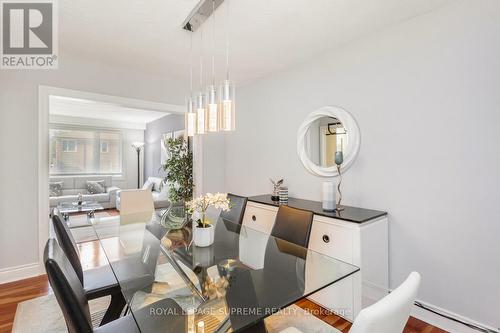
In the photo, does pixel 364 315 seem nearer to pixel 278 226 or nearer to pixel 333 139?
pixel 278 226

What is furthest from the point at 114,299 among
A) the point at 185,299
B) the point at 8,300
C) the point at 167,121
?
→ the point at 167,121

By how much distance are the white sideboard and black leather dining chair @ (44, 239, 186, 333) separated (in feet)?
4.29

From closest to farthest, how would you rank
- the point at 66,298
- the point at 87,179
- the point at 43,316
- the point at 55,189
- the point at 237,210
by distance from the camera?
1. the point at 66,298
2. the point at 43,316
3. the point at 237,210
4. the point at 55,189
5. the point at 87,179

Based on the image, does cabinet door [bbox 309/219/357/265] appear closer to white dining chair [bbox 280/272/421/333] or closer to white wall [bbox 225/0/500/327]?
white wall [bbox 225/0/500/327]

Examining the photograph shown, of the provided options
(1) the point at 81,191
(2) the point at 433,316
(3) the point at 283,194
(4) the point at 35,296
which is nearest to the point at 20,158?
(4) the point at 35,296

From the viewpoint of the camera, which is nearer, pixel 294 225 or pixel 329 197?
pixel 294 225

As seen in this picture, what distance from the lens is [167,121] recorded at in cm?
623

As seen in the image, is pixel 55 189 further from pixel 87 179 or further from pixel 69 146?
pixel 69 146

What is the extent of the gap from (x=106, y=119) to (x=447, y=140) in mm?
7744

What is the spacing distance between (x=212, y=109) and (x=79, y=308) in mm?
1292

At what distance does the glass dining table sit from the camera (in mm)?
1107

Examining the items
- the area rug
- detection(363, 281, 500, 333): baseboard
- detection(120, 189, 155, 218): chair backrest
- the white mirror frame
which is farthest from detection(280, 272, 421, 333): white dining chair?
detection(120, 189, 155, 218): chair backrest

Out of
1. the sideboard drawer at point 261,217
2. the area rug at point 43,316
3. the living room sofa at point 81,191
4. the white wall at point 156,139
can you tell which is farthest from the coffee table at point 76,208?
the sideboard drawer at point 261,217

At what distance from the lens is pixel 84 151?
6.88 metres
